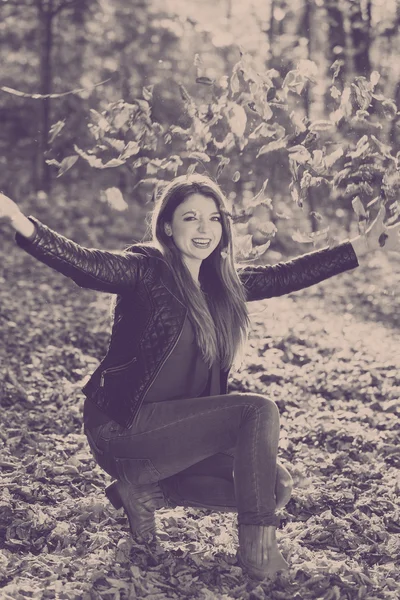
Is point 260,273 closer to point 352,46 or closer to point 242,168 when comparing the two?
point 352,46

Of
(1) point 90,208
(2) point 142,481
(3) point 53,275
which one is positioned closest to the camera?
(2) point 142,481

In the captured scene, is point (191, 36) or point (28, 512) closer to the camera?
point (28, 512)

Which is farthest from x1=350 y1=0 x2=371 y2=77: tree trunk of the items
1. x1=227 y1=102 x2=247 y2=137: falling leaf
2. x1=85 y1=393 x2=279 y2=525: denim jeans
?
x1=85 y1=393 x2=279 y2=525: denim jeans

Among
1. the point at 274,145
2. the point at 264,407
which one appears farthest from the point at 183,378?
the point at 274,145

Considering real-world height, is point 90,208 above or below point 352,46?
below

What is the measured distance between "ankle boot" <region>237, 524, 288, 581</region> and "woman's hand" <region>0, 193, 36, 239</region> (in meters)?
1.60

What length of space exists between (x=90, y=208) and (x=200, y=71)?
11.7 meters

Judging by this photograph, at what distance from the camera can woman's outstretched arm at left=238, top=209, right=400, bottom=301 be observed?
3.97 meters

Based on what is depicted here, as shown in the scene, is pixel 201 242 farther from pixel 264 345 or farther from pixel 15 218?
pixel 264 345

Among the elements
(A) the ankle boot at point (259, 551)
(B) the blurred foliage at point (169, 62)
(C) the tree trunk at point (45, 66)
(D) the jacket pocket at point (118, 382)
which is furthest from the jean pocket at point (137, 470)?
(C) the tree trunk at point (45, 66)

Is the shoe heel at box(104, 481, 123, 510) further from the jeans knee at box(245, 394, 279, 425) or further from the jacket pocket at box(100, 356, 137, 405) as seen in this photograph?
the jeans knee at box(245, 394, 279, 425)

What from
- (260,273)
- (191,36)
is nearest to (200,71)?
(260,273)

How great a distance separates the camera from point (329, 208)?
1502cm

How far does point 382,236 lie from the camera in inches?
157
